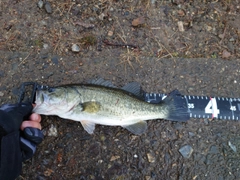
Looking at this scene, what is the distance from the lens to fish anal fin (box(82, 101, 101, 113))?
3490mm

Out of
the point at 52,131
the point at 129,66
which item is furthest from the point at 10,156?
the point at 129,66

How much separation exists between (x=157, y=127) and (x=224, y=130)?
977 mm

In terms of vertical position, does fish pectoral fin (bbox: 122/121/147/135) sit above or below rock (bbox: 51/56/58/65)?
below

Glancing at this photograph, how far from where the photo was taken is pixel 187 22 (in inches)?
183

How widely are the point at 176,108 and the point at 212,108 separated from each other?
61cm

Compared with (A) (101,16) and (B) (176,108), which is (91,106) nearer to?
(B) (176,108)

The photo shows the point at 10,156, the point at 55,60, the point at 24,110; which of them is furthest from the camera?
the point at 55,60

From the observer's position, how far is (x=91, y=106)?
3492 millimetres

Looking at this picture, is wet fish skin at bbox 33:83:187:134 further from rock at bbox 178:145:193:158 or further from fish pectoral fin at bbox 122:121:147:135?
rock at bbox 178:145:193:158

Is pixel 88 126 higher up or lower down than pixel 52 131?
higher up

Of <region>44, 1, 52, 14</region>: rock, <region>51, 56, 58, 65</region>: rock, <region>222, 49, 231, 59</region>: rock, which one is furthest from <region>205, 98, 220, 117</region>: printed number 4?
<region>44, 1, 52, 14</region>: rock

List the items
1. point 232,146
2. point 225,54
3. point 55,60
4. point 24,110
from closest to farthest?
point 24,110 → point 232,146 → point 55,60 → point 225,54

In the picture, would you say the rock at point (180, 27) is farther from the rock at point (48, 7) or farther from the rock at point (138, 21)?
the rock at point (48, 7)

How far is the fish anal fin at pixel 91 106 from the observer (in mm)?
3490
